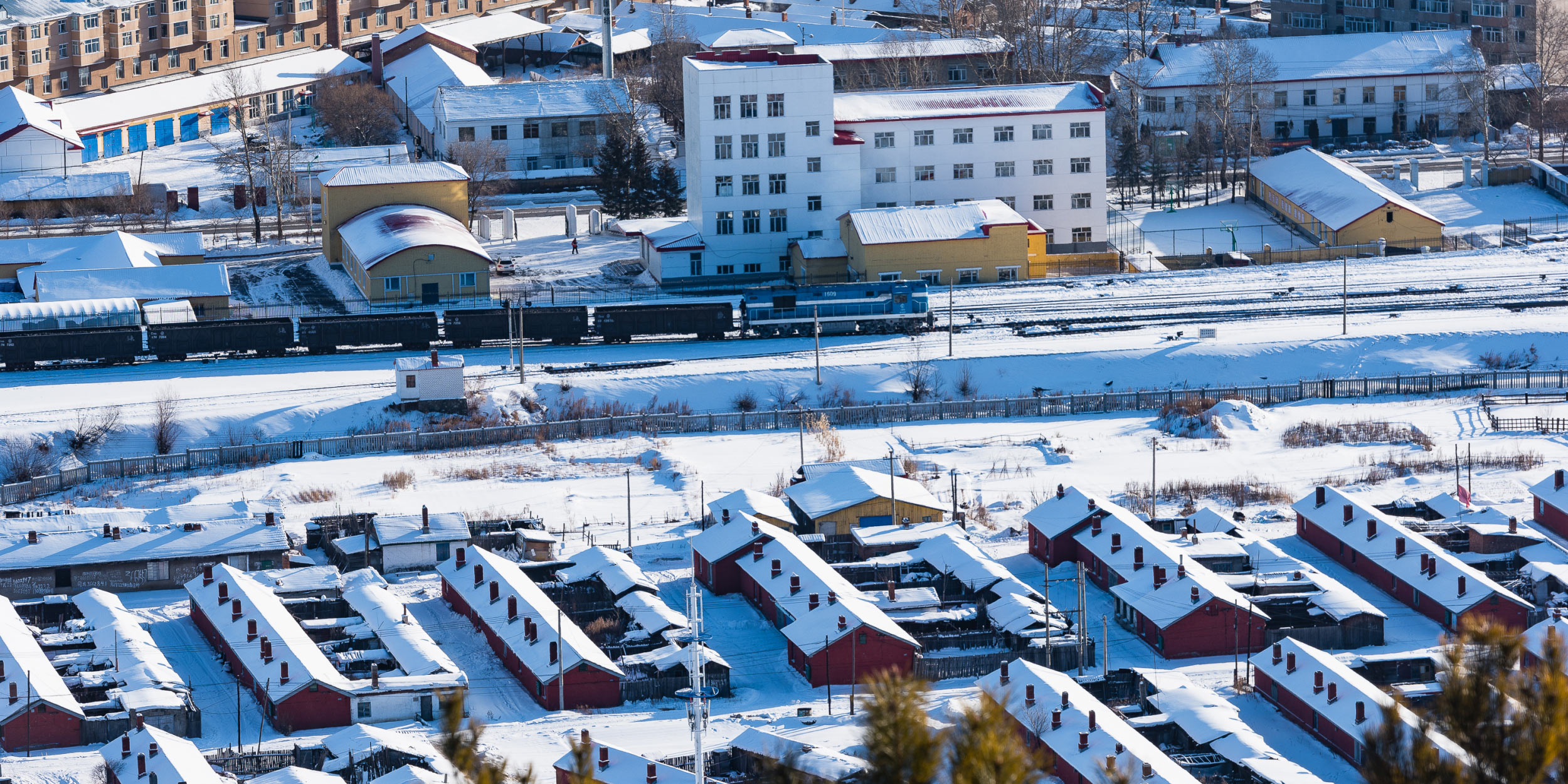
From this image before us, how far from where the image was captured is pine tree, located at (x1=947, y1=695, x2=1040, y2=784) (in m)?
14.2

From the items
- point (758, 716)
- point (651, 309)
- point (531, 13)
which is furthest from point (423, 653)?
point (531, 13)

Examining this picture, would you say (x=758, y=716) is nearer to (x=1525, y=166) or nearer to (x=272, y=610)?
(x=272, y=610)

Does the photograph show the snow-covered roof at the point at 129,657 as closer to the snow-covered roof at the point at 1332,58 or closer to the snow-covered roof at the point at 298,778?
the snow-covered roof at the point at 298,778

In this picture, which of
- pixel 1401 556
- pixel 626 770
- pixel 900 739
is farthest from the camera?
pixel 1401 556

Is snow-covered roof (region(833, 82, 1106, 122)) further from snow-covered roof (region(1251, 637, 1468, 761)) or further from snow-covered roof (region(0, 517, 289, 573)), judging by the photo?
snow-covered roof (region(1251, 637, 1468, 761))

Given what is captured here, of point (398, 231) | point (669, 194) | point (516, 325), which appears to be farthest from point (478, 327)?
point (669, 194)

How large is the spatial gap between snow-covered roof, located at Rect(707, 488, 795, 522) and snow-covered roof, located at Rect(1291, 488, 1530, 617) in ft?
41.1

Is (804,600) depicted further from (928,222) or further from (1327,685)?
(928,222)

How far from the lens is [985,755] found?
46.9 feet

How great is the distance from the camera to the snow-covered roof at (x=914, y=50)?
334 ft

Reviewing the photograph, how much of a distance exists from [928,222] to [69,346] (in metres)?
29.3

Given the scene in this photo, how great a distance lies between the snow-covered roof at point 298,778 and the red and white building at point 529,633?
6440mm

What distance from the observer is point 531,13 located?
403 feet

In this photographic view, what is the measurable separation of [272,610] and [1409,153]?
6428 cm
